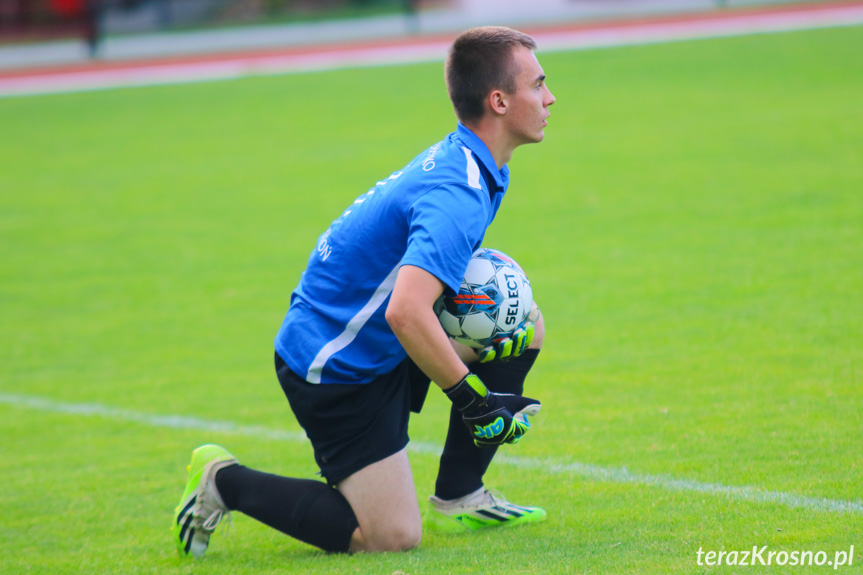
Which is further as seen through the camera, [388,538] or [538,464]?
[538,464]

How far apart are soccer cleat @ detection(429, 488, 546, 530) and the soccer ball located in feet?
2.19

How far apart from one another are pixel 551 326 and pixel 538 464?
92.8 inches

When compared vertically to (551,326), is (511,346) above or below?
above

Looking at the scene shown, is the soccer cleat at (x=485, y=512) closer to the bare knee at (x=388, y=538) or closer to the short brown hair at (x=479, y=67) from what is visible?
the bare knee at (x=388, y=538)

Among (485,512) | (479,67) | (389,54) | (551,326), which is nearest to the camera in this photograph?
(479,67)

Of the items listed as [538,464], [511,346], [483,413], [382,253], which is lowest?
[538,464]

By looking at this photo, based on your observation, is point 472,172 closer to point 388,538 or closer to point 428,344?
point 428,344

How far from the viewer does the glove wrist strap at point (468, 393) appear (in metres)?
3.21

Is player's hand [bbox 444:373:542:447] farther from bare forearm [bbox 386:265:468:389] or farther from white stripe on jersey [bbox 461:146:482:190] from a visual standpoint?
white stripe on jersey [bbox 461:146:482:190]

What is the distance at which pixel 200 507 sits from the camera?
12.4 ft

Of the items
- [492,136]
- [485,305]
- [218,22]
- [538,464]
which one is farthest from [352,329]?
[218,22]

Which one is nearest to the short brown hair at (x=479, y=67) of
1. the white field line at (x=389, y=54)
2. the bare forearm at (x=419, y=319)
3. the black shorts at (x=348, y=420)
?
the bare forearm at (x=419, y=319)

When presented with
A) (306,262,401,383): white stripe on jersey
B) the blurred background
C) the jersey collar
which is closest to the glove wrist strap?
(306,262,401,383): white stripe on jersey

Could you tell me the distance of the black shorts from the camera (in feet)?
12.0
